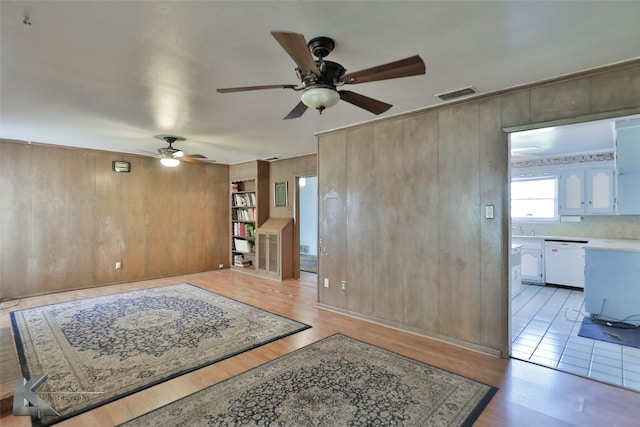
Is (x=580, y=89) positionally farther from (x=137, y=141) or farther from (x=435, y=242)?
(x=137, y=141)

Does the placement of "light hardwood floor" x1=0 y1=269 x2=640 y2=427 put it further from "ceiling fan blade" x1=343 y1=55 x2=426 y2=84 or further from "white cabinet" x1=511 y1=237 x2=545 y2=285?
"white cabinet" x1=511 y1=237 x2=545 y2=285

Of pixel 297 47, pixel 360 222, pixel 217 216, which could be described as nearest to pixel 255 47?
pixel 297 47

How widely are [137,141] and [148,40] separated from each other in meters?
3.45

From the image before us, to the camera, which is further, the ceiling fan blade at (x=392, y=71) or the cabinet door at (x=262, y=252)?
the cabinet door at (x=262, y=252)

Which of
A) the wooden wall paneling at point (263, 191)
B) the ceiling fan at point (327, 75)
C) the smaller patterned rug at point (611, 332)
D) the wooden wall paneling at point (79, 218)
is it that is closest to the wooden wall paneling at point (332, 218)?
the ceiling fan at point (327, 75)

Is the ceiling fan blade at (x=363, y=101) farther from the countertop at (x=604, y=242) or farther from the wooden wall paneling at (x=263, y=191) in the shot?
the wooden wall paneling at (x=263, y=191)

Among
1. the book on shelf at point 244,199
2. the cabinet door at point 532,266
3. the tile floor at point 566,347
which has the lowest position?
the tile floor at point 566,347

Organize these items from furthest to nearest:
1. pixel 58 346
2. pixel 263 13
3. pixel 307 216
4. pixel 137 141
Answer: pixel 307 216 < pixel 137 141 < pixel 58 346 < pixel 263 13

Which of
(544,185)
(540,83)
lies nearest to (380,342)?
(540,83)

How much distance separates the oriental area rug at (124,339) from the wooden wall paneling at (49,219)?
3.30 ft

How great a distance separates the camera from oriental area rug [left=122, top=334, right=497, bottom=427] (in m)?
2.03

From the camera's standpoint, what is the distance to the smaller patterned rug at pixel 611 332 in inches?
130

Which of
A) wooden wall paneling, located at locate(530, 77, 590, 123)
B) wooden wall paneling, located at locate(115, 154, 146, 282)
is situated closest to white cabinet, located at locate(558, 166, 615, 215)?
wooden wall paneling, located at locate(530, 77, 590, 123)

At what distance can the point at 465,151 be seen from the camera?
10.4ft
